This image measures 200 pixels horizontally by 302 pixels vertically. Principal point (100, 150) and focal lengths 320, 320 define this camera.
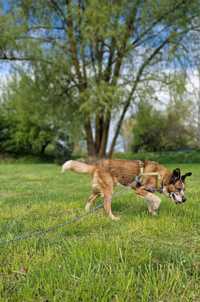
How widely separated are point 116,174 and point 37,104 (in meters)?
16.6

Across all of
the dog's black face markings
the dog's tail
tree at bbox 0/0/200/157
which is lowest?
the dog's black face markings

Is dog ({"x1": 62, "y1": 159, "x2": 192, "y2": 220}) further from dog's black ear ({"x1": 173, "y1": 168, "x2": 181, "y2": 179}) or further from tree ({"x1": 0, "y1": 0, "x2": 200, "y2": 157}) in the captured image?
tree ({"x1": 0, "y1": 0, "x2": 200, "y2": 157})

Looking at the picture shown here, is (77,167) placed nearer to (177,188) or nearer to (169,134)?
(177,188)

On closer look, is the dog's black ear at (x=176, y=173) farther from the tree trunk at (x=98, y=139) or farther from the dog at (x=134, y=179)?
the tree trunk at (x=98, y=139)

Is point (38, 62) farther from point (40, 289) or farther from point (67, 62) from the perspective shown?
point (40, 289)

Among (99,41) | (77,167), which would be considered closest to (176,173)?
(77,167)

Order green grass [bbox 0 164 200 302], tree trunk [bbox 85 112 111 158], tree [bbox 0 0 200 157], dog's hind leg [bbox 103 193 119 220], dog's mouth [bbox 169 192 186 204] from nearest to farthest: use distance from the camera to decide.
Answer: green grass [bbox 0 164 200 302] < dog's hind leg [bbox 103 193 119 220] < dog's mouth [bbox 169 192 186 204] < tree [bbox 0 0 200 157] < tree trunk [bbox 85 112 111 158]

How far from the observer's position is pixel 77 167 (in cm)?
572

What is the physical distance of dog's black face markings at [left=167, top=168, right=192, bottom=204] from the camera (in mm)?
5609

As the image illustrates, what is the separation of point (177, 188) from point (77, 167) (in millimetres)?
1813

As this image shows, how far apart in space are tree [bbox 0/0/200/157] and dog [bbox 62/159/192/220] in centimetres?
1206

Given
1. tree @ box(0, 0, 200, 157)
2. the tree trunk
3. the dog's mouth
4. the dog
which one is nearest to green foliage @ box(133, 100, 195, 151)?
the tree trunk

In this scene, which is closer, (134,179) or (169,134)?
(134,179)

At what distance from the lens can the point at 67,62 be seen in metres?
19.6
